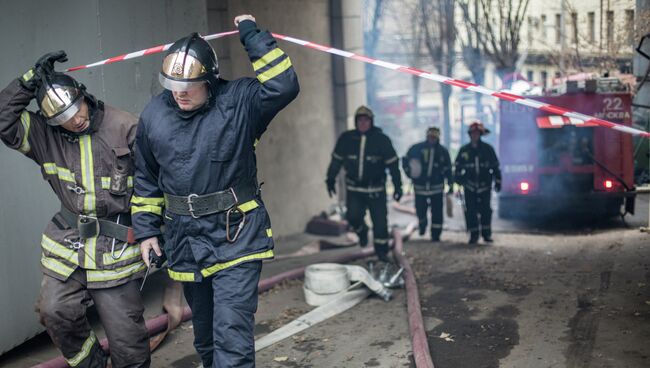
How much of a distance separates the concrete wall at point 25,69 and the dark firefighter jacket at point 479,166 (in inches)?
261

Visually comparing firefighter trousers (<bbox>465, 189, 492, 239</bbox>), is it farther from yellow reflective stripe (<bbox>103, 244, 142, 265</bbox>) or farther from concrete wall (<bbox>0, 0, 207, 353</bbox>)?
yellow reflective stripe (<bbox>103, 244, 142, 265</bbox>)

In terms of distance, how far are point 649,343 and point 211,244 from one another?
3293 mm

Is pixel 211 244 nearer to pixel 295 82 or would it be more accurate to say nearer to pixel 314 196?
pixel 295 82

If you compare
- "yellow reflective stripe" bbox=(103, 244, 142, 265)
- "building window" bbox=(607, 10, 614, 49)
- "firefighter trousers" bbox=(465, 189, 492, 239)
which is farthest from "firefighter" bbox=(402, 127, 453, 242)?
"yellow reflective stripe" bbox=(103, 244, 142, 265)

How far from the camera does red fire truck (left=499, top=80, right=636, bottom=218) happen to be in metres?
13.0

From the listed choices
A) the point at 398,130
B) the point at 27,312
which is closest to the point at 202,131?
the point at 27,312

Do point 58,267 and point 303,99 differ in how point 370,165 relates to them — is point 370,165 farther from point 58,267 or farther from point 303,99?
point 58,267

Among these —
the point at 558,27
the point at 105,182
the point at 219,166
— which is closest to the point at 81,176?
the point at 105,182

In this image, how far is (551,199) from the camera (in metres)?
13.6

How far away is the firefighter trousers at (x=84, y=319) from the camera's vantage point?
4625 mm

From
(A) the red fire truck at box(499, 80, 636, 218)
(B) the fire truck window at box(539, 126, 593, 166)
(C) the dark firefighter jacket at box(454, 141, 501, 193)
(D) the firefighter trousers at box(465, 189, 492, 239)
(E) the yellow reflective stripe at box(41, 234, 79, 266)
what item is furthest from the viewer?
(B) the fire truck window at box(539, 126, 593, 166)

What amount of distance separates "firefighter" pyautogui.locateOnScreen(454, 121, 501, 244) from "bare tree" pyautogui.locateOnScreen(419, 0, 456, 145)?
33.4 feet

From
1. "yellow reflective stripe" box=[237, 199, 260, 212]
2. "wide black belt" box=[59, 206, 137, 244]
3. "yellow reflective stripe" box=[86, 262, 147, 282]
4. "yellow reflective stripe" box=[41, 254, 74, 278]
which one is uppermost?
"yellow reflective stripe" box=[237, 199, 260, 212]

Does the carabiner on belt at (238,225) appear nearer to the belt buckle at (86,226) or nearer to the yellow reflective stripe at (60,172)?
the belt buckle at (86,226)
